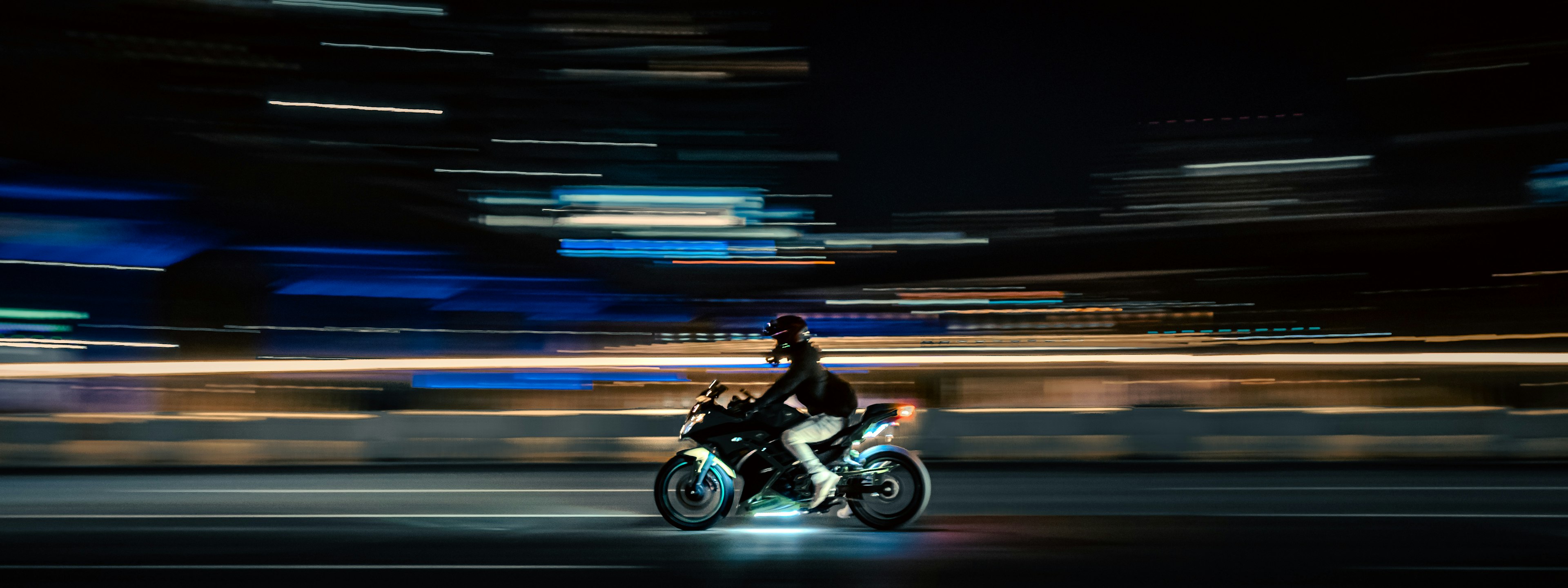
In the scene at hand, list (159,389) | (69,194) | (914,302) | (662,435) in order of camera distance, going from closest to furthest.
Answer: (662,435), (159,389), (69,194), (914,302)

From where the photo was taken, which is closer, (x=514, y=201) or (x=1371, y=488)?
(x=1371, y=488)

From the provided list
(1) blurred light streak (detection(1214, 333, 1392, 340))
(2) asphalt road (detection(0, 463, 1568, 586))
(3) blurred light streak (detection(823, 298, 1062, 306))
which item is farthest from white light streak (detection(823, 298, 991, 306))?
(2) asphalt road (detection(0, 463, 1568, 586))

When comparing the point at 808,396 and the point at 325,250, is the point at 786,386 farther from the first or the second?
the point at 325,250

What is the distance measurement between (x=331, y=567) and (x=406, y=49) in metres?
61.2

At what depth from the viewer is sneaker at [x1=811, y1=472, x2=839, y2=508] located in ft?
29.7

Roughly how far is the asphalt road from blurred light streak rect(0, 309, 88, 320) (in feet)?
42.0

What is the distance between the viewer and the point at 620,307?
3638 centimetres

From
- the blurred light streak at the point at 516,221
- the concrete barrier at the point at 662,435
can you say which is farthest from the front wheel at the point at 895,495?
the blurred light streak at the point at 516,221

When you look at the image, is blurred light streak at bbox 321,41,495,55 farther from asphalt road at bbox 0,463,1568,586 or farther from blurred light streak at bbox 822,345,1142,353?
asphalt road at bbox 0,463,1568,586

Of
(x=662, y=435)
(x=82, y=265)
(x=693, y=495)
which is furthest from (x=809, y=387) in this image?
(x=82, y=265)

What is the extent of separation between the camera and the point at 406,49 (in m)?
65.0

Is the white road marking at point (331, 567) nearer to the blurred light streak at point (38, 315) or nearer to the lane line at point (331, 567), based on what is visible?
the lane line at point (331, 567)

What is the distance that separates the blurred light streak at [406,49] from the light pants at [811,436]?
2171 inches

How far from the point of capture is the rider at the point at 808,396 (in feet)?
29.5
